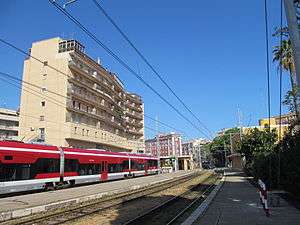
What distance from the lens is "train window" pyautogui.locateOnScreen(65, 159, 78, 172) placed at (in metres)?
31.0

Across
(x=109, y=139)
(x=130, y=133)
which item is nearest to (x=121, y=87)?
(x=130, y=133)

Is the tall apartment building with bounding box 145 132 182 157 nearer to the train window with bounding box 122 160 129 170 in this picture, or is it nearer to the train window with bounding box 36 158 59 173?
the train window with bounding box 122 160 129 170

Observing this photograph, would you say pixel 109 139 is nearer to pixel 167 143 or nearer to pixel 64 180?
pixel 64 180

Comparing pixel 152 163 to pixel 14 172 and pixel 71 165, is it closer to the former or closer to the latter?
pixel 71 165

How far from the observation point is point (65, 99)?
68375mm

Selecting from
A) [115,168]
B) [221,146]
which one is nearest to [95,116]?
[115,168]

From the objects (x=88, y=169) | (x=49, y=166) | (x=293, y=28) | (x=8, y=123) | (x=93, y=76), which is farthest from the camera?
(x=8, y=123)

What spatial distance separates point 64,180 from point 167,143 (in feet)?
504

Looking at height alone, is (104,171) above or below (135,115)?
below

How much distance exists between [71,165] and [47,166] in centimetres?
412

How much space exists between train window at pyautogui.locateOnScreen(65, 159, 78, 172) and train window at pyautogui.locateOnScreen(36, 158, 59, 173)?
175 centimetres

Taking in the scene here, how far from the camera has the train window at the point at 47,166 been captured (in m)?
26.6

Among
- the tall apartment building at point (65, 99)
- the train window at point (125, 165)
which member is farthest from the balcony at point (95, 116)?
the train window at point (125, 165)

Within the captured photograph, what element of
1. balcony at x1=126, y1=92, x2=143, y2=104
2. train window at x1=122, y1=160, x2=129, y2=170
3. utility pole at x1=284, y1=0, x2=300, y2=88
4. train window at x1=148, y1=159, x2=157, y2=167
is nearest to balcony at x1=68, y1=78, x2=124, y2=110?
balcony at x1=126, y1=92, x2=143, y2=104
